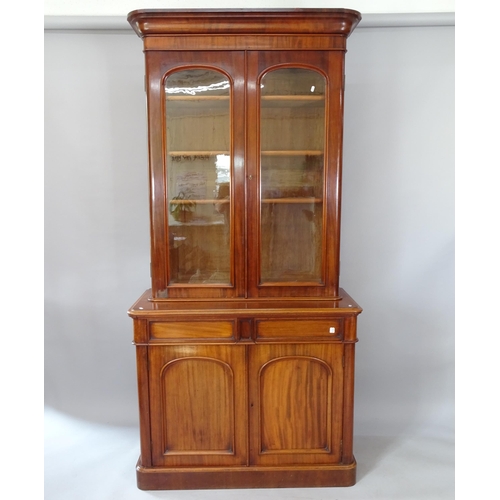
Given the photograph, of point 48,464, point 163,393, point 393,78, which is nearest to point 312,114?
point 393,78

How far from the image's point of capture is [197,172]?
226cm

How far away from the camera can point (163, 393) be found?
7.30ft

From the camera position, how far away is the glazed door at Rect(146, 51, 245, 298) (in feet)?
7.09

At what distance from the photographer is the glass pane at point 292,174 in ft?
7.24

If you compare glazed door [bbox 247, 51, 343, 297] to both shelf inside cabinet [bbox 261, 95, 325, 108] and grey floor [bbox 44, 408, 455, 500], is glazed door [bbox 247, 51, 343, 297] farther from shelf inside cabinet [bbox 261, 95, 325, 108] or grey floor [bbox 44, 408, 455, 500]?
grey floor [bbox 44, 408, 455, 500]

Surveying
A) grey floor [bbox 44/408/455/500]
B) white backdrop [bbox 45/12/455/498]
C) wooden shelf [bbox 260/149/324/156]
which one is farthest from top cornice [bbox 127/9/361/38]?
grey floor [bbox 44/408/455/500]

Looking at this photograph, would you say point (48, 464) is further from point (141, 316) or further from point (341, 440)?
point (341, 440)

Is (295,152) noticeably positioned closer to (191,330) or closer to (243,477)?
(191,330)

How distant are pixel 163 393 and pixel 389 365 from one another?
142 centimetres

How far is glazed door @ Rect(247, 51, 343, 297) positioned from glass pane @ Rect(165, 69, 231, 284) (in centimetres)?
13

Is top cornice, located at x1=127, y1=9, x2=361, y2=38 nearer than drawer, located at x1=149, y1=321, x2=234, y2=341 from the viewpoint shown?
Yes

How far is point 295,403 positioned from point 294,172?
1074mm

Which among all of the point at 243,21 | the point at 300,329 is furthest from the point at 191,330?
the point at 243,21

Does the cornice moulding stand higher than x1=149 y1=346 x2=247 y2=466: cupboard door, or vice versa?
the cornice moulding
